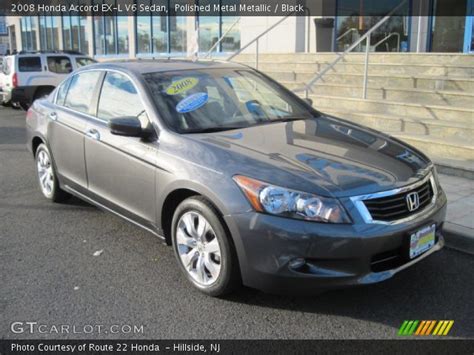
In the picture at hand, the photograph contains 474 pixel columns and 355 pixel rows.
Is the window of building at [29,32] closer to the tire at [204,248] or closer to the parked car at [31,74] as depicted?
the parked car at [31,74]

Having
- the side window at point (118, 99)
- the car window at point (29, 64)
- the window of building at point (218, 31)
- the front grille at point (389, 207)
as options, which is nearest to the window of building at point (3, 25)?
the window of building at point (218, 31)

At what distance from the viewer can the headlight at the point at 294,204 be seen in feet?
10.2

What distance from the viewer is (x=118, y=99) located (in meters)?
4.61

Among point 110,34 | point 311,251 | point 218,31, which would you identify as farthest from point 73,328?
point 110,34

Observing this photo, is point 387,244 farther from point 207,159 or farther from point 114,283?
point 114,283

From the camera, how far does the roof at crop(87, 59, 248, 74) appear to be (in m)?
4.61

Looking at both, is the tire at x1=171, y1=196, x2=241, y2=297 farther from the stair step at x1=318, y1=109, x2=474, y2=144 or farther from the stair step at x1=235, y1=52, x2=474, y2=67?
the stair step at x1=235, y1=52, x2=474, y2=67

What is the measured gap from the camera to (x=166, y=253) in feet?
14.5

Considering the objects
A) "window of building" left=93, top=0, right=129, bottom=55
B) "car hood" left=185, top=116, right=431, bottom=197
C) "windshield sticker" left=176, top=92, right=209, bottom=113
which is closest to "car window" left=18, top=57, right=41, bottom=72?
"window of building" left=93, top=0, right=129, bottom=55

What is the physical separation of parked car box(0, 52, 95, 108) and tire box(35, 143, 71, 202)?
9.81m

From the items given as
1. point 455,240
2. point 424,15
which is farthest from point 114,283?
point 424,15

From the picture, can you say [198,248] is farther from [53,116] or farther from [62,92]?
[62,92]

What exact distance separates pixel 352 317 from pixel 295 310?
0.37m

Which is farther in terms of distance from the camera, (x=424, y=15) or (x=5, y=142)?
(x=424, y=15)
